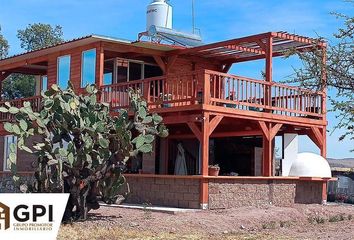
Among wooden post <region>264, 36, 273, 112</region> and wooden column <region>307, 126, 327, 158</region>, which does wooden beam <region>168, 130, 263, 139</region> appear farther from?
wooden column <region>307, 126, 327, 158</region>

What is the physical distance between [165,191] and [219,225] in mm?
3830

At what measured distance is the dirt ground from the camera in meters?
14.1

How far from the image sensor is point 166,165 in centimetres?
2375

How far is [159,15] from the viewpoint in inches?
1070

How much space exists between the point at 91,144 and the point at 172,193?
464cm

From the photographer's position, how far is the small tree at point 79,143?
15406mm

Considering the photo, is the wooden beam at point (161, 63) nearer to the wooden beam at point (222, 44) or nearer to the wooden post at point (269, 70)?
the wooden beam at point (222, 44)

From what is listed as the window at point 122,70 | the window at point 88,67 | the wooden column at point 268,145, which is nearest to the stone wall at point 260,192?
the wooden column at point 268,145

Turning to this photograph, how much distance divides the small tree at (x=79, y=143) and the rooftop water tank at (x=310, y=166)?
777cm

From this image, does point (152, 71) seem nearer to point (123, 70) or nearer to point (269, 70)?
point (123, 70)

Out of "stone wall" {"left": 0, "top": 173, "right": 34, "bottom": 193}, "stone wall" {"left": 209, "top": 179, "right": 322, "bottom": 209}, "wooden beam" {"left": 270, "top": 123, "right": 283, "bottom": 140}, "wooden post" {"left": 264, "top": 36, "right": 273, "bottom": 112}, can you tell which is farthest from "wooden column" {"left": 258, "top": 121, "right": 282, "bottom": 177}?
"stone wall" {"left": 0, "top": 173, "right": 34, "bottom": 193}

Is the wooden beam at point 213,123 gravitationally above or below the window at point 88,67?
below

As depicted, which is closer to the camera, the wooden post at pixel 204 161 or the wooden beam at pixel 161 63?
the wooden post at pixel 204 161

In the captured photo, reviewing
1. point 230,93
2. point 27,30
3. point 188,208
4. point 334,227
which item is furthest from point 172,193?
point 27,30
